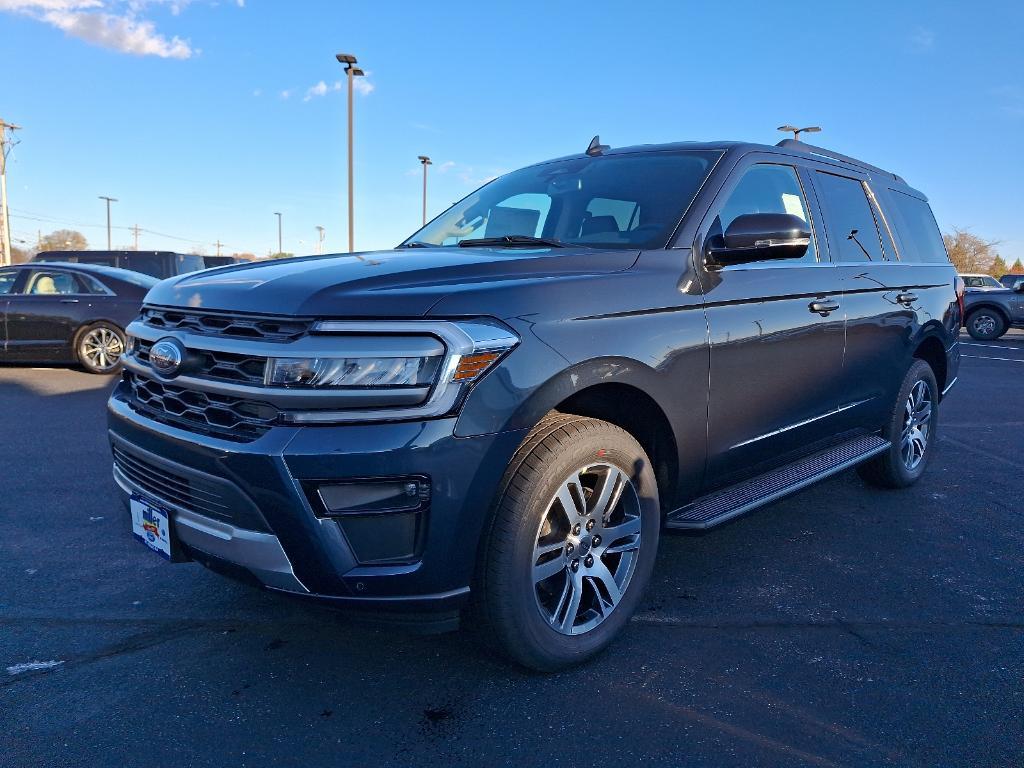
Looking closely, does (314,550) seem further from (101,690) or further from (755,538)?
(755,538)

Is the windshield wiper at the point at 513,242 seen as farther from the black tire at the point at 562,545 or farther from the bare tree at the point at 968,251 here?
the bare tree at the point at 968,251

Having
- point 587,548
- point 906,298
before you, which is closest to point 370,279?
point 587,548

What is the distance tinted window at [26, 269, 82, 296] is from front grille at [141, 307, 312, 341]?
8362mm

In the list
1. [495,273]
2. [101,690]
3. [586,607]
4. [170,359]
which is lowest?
[101,690]

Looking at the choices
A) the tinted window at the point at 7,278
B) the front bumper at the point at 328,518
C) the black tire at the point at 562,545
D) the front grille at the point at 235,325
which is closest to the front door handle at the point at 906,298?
the black tire at the point at 562,545

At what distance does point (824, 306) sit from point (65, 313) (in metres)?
9.33

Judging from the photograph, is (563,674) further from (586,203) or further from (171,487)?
(586,203)

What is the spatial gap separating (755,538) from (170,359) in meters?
3.01

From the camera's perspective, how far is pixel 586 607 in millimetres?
2732

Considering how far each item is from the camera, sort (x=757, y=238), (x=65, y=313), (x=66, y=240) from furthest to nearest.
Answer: (x=66, y=240) → (x=65, y=313) → (x=757, y=238)

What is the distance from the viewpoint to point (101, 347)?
9.70 m

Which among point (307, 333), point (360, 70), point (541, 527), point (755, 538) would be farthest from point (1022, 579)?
point (360, 70)

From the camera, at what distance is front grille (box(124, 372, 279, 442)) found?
214 cm

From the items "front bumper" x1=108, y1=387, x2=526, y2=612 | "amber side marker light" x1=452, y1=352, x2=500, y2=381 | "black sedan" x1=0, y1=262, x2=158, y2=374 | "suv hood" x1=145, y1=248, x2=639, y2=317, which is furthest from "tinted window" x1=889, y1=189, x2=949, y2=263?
"black sedan" x1=0, y1=262, x2=158, y2=374
